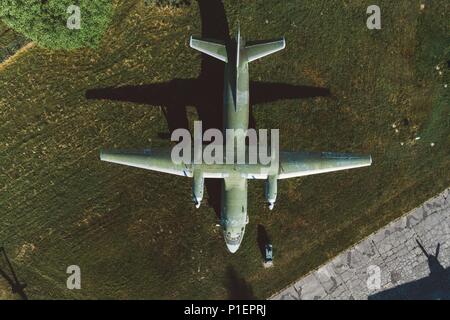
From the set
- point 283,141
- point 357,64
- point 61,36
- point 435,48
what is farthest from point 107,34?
point 435,48

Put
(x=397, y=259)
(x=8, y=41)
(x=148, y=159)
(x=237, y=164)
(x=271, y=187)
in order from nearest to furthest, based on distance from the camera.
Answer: (x=237, y=164)
(x=271, y=187)
(x=148, y=159)
(x=8, y=41)
(x=397, y=259)

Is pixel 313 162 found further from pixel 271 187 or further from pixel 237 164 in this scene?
pixel 237 164

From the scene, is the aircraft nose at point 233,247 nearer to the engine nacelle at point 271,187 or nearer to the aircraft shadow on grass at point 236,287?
the aircraft shadow on grass at point 236,287

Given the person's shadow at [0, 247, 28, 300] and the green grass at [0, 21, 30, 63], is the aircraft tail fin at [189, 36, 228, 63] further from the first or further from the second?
the person's shadow at [0, 247, 28, 300]

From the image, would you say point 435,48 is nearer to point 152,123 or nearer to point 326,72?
point 326,72

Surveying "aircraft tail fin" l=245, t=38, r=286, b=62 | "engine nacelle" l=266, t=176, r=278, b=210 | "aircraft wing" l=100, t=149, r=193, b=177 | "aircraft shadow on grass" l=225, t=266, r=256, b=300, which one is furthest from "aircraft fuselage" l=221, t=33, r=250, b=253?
"aircraft shadow on grass" l=225, t=266, r=256, b=300

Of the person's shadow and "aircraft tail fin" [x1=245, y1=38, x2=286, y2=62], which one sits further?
the person's shadow

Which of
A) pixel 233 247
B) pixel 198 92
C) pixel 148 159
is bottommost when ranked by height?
pixel 233 247

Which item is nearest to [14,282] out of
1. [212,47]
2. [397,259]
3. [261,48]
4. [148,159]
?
[148,159]

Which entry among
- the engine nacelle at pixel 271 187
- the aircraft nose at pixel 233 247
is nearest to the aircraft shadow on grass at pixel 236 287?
the aircraft nose at pixel 233 247
